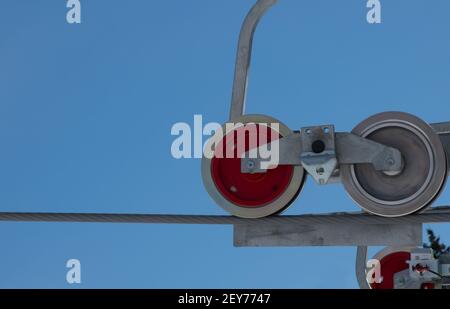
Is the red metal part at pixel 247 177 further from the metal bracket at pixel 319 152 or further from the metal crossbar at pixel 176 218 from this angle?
the metal crossbar at pixel 176 218

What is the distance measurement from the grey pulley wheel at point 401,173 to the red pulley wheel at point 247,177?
0.54 meters

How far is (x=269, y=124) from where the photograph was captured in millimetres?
7781

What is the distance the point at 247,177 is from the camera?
7.80m

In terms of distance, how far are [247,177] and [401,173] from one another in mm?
1388

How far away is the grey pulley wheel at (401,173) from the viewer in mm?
7238

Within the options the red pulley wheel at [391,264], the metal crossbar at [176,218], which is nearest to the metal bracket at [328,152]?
the metal crossbar at [176,218]

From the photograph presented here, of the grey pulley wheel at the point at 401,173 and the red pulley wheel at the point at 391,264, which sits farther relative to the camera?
the red pulley wheel at the point at 391,264

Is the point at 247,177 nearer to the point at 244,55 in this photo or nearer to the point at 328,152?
the point at 328,152
